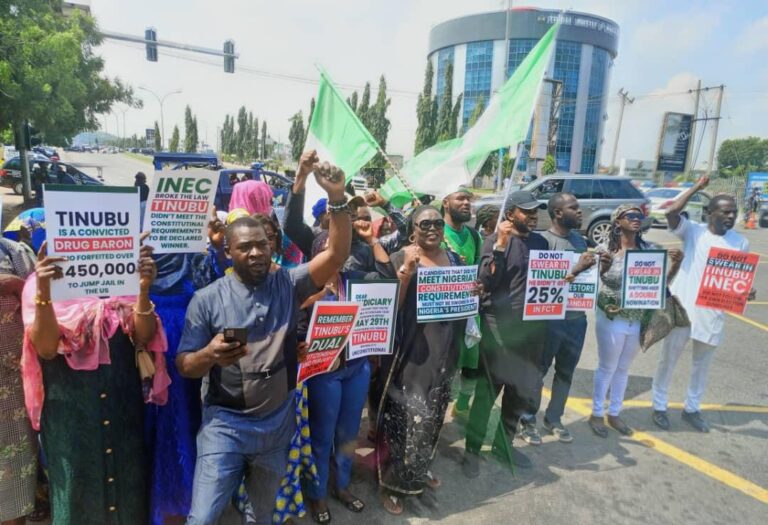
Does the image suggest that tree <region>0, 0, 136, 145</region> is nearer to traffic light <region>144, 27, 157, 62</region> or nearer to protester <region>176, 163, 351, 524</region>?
traffic light <region>144, 27, 157, 62</region>

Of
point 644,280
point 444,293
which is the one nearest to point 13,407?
point 444,293

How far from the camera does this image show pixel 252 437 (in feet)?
7.09

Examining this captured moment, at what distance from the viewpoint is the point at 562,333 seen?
3.88 m

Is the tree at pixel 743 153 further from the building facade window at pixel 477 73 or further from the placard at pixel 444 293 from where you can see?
the placard at pixel 444 293

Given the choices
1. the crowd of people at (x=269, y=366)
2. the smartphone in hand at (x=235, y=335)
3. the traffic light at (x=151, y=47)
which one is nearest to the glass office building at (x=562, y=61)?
the traffic light at (x=151, y=47)

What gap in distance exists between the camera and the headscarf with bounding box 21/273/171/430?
2135 millimetres

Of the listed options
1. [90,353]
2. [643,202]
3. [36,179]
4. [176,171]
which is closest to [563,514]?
[90,353]

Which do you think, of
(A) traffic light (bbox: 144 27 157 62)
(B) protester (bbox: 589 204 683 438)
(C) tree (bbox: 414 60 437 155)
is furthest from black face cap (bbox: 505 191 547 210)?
(C) tree (bbox: 414 60 437 155)

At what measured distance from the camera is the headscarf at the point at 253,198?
3.24 meters

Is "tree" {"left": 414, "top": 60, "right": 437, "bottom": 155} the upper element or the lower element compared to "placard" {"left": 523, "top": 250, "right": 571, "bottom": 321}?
upper

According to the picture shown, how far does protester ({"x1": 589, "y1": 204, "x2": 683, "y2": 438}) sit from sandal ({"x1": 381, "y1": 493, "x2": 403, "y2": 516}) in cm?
196

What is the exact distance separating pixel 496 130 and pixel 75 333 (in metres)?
3.16

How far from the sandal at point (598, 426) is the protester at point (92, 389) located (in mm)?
3387

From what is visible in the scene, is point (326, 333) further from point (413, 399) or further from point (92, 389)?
point (92, 389)
